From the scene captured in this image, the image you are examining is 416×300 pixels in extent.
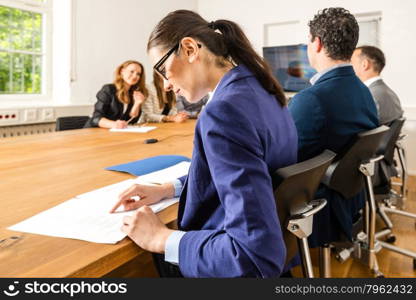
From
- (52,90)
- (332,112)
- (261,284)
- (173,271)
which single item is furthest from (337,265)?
(52,90)

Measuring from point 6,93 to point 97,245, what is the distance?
12.0ft

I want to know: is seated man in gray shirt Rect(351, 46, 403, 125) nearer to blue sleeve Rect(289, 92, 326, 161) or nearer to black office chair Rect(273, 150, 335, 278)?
blue sleeve Rect(289, 92, 326, 161)

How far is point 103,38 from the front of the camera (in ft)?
14.6

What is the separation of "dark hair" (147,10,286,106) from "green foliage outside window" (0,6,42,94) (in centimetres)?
350

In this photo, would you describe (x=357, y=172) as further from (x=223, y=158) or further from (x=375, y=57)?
(x=375, y=57)

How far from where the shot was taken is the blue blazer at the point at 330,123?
141cm

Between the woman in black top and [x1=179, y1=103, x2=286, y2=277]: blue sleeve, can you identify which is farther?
the woman in black top

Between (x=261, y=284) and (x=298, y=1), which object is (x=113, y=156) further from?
(x=298, y=1)

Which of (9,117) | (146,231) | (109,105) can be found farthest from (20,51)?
(146,231)

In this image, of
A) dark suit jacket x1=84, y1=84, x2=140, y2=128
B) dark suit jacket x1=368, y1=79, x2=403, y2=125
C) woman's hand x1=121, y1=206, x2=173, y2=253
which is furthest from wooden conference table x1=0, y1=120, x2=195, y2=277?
dark suit jacket x1=368, y1=79, x2=403, y2=125

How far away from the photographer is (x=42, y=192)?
1.11 m

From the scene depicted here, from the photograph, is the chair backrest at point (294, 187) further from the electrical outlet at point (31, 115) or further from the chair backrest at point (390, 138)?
the electrical outlet at point (31, 115)

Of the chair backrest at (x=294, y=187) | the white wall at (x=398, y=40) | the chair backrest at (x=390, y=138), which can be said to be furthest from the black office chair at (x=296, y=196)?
the white wall at (x=398, y=40)

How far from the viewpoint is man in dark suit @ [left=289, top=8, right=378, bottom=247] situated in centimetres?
141
